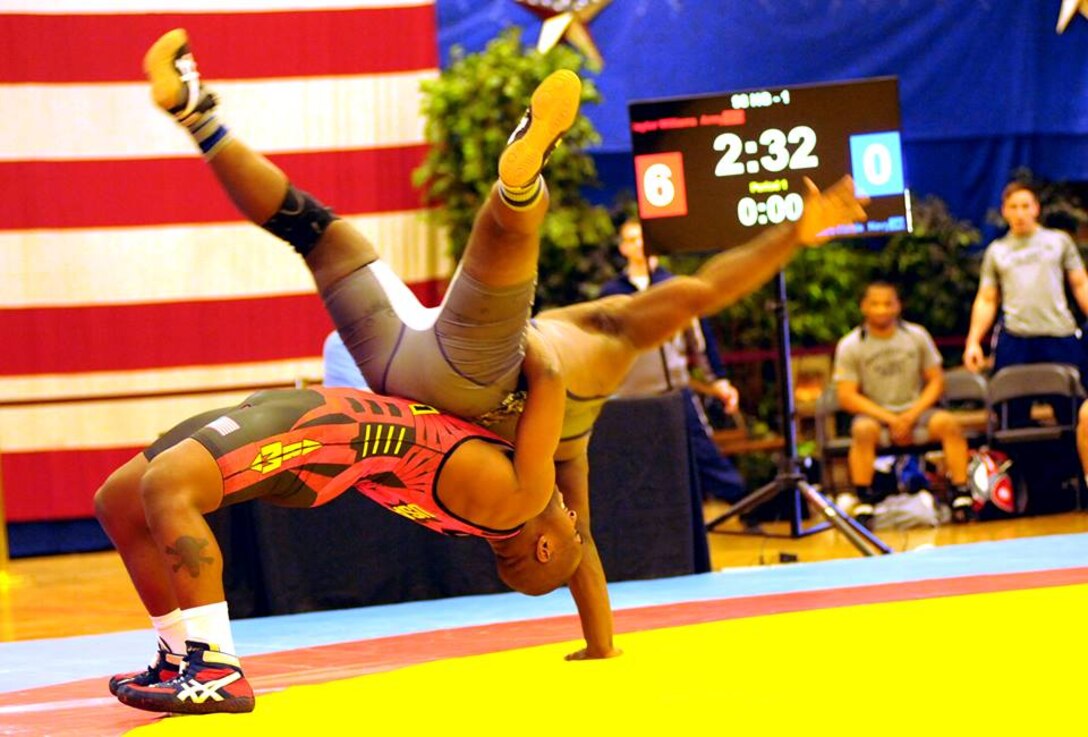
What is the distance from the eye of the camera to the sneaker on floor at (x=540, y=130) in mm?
2945

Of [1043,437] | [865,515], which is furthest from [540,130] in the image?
[1043,437]

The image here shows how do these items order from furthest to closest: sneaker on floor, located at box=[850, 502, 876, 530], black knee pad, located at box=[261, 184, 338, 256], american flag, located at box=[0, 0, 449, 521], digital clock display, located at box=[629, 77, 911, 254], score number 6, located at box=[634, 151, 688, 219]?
american flag, located at box=[0, 0, 449, 521] < sneaker on floor, located at box=[850, 502, 876, 530] < score number 6, located at box=[634, 151, 688, 219] < digital clock display, located at box=[629, 77, 911, 254] < black knee pad, located at box=[261, 184, 338, 256]

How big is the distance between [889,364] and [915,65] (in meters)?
2.31

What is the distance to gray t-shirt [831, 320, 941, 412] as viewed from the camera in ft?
22.5

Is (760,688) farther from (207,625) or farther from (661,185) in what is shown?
(661,185)

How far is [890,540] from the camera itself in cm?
632

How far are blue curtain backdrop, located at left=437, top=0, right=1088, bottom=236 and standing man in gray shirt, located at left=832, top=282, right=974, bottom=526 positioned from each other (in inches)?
73.6

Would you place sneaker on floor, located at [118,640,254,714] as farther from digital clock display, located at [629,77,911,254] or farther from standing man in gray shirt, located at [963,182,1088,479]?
standing man in gray shirt, located at [963,182,1088,479]

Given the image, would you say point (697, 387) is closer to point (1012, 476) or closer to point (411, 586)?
point (1012, 476)

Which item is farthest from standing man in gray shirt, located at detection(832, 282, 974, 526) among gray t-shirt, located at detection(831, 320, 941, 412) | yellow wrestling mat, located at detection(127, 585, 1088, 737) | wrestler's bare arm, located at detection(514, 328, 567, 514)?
wrestler's bare arm, located at detection(514, 328, 567, 514)

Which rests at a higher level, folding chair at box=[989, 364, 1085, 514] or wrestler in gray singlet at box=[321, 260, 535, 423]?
wrestler in gray singlet at box=[321, 260, 535, 423]

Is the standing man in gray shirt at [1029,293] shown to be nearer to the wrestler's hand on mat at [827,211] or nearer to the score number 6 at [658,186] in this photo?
the score number 6 at [658,186]

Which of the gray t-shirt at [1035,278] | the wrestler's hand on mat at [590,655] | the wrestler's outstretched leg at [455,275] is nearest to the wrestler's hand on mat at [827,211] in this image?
the wrestler's outstretched leg at [455,275]

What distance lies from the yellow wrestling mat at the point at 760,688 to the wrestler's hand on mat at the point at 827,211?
2.61ft
